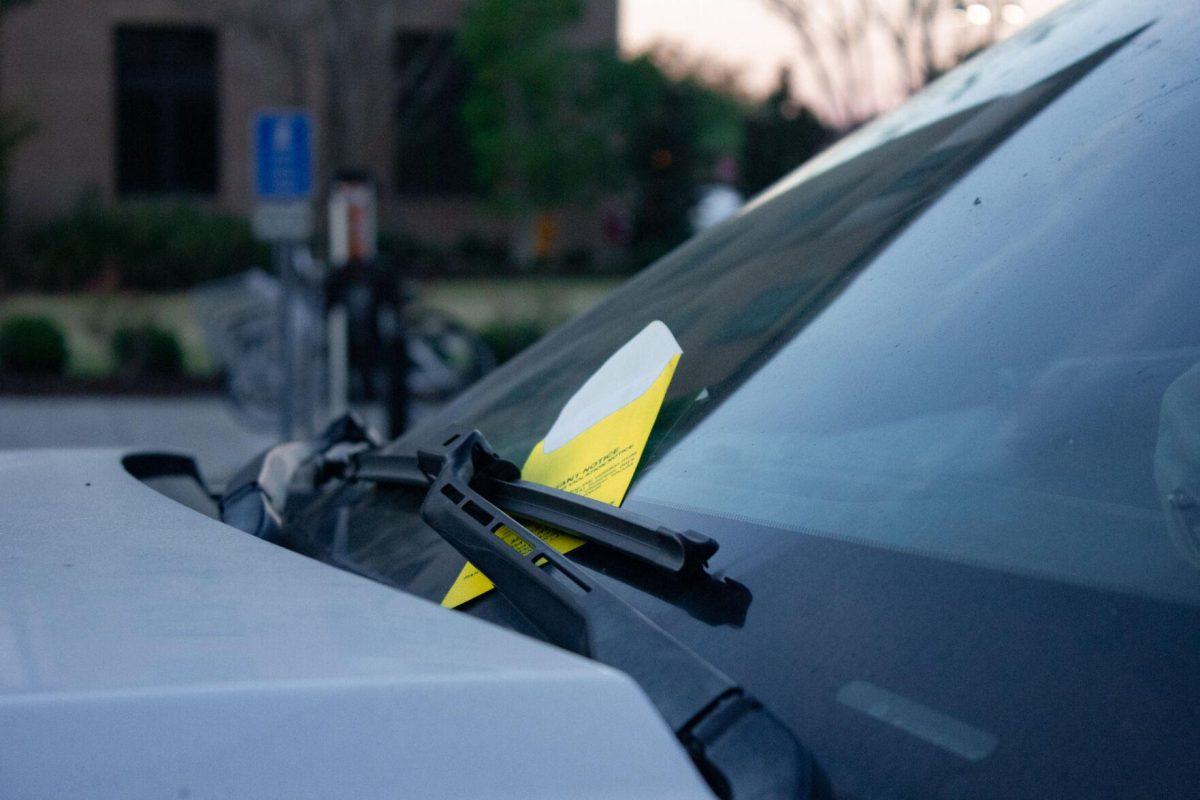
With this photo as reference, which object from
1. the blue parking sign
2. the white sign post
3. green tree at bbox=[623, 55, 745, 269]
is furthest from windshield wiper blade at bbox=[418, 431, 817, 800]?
green tree at bbox=[623, 55, 745, 269]

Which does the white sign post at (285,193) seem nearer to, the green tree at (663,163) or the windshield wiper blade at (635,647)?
the windshield wiper blade at (635,647)

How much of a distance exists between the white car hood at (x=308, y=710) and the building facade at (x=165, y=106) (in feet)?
108

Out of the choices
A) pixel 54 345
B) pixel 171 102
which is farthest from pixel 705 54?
pixel 54 345

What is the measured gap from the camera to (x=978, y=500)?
3.76 feet

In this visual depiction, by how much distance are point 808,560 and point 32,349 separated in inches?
644

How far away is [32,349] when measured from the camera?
53.1 feet

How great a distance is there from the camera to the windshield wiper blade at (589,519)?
1142 millimetres

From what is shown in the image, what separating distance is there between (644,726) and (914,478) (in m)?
0.41

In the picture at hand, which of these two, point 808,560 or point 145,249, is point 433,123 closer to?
point 145,249

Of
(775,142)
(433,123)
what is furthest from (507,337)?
(775,142)

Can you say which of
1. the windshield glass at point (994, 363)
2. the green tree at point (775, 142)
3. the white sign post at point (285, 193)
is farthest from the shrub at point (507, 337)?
the green tree at point (775, 142)

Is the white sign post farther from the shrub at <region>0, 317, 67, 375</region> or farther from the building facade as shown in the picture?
the building facade

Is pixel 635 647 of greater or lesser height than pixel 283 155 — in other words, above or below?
above

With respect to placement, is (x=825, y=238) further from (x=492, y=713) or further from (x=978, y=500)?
(x=492, y=713)
